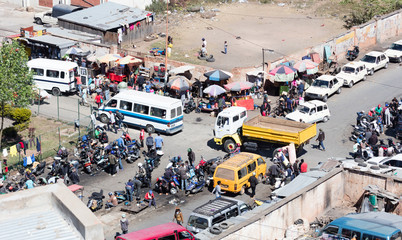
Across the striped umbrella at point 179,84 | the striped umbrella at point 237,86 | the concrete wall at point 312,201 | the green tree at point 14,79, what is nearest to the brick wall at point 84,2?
the striped umbrella at point 179,84

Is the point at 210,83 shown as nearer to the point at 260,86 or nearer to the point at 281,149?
the point at 260,86

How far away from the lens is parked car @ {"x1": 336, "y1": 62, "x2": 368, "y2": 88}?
4294cm

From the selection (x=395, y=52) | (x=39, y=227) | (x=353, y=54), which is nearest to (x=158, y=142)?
(x=39, y=227)

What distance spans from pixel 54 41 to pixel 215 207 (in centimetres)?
2502

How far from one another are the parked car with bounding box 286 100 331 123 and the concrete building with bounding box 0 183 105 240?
20.4m

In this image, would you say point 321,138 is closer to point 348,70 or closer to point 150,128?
point 150,128

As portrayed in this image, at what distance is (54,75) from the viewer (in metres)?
41.5

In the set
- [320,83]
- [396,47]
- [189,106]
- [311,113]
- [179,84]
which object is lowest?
[189,106]

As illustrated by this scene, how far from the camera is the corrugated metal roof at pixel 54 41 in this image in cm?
4522

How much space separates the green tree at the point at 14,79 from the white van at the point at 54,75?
19.0 ft

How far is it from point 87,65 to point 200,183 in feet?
58.0

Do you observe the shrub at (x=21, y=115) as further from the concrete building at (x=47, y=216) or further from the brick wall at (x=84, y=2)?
the brick wall at (x=84, y=2)

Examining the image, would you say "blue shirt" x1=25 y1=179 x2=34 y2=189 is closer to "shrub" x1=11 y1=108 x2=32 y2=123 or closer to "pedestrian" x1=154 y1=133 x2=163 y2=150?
"pedestrian" x1=154 y1=133 x2=163 y2=150

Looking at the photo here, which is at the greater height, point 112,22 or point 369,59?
point 112,22
